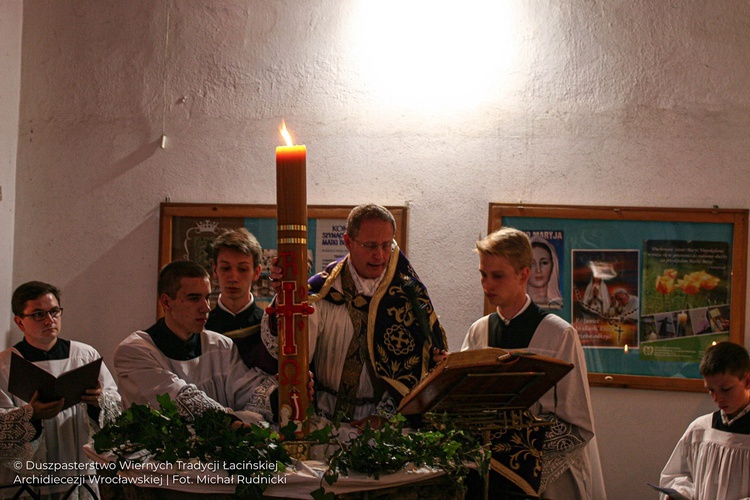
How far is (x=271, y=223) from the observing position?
20.8 ft

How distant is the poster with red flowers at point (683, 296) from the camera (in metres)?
6.00

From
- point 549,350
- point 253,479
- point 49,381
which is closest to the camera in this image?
point 253,479

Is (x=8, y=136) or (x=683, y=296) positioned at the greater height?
(x=8, y=136)

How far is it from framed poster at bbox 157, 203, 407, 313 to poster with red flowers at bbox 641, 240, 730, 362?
173 centimetres

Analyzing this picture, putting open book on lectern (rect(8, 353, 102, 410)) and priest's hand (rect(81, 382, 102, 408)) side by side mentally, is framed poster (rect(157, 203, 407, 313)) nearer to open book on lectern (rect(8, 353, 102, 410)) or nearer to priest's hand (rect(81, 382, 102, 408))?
priest's hand (rect(81, 382, 102, 408))

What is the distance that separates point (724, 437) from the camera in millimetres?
5242

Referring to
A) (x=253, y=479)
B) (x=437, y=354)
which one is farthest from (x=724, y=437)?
(x=253, y=479)

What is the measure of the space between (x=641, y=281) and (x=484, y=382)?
2969mm

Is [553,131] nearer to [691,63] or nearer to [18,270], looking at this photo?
[691,63]

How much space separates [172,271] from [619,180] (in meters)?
3.19

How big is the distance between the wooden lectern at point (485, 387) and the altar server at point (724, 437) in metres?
1.87

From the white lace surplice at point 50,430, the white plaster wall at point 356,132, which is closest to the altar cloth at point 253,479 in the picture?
the white lace surplice at point 50,430

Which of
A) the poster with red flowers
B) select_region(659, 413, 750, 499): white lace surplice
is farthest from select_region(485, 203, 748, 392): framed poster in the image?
select_region(659, 413, 750, 499): white lace surplice

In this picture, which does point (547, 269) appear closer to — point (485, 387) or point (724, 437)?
point (724, 437)
